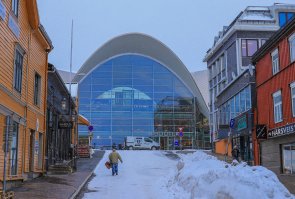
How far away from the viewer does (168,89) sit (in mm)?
71688

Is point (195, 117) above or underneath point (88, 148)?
above

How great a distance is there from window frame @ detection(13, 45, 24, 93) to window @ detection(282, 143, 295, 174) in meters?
14.3

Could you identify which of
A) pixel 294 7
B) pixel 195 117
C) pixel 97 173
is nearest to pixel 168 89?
pixel 195 117

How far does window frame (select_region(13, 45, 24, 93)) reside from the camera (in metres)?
17.8

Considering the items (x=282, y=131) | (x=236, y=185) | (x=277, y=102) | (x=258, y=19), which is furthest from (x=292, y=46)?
(x=258, y=19)

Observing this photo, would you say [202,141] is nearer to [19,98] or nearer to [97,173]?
[97,173]

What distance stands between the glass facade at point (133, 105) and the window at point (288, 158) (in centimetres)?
4228

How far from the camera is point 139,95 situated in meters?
70.1

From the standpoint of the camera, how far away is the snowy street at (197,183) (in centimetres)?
1080

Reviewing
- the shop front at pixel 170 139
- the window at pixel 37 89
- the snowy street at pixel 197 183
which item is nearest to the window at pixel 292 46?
the snowy street at pixel 197 183

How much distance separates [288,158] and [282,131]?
1.51 metres

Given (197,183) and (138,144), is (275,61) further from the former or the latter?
(138,144)

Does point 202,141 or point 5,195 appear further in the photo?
point 202,141

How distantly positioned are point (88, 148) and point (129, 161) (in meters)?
7.61
